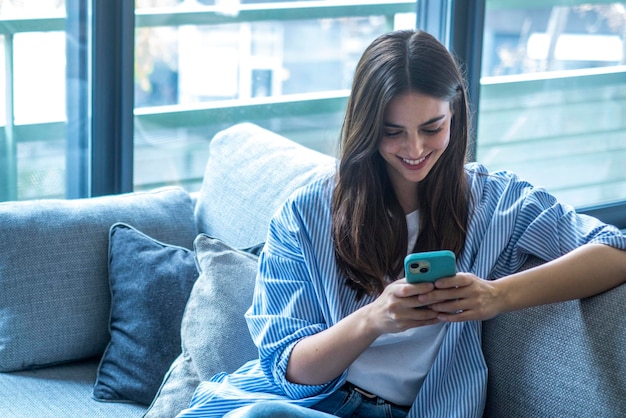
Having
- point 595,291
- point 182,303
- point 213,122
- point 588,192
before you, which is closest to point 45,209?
point 182,303

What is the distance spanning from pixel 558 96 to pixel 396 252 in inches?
81.3

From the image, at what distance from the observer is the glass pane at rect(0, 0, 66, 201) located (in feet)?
8.84

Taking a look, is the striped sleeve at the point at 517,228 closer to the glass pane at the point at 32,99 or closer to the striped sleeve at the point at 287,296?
the striped sleeve at the point at 287,296

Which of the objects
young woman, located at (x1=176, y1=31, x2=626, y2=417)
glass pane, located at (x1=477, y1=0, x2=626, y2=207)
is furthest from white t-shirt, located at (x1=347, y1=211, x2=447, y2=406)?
glass pane, located at (x1=477, y1=0, x2=626, y2=207)

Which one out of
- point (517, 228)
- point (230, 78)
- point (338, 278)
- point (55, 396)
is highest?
point (230, 78)

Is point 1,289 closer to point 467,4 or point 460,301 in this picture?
point 460,301

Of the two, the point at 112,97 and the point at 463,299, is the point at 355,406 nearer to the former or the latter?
the point at 463,299

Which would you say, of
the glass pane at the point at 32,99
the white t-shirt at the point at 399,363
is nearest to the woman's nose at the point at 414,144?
the white t-shirt at the point at 399,363

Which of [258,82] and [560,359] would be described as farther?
[258,82]

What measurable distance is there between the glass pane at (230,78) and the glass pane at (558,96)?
1.63 feet

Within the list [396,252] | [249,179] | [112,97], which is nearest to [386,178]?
[396,252]

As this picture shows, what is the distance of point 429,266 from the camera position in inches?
61.5

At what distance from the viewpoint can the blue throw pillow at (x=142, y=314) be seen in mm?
2291

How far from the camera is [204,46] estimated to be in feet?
9.80
